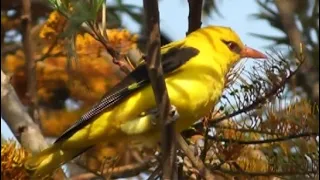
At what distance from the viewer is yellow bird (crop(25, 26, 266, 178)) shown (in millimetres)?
2342

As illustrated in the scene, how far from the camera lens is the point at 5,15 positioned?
3.17m

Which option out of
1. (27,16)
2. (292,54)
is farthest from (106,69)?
(292,54)

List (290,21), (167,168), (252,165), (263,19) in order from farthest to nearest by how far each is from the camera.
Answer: (263,19), (252,165), (290,21), (167,168)

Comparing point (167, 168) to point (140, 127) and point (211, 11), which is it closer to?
point (140, 127)

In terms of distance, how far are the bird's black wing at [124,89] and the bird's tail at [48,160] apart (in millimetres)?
37

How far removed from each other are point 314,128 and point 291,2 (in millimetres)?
284

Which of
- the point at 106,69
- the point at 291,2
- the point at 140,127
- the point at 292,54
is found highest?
the point at 291,2

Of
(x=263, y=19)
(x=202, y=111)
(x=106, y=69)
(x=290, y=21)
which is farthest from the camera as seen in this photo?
(x=106, y=69)

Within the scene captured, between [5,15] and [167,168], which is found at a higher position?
[167,168]

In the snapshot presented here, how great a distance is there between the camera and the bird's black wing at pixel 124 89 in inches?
94.0

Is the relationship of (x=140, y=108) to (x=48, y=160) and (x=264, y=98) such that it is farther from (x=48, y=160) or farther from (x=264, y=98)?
(x=264, y=98)

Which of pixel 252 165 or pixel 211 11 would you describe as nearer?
pixel 252 165

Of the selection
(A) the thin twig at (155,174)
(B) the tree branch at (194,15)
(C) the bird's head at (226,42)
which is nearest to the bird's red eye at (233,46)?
(C) the bird's head at (226,42)

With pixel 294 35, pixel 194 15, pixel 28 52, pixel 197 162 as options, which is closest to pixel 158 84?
pixel 197 162
